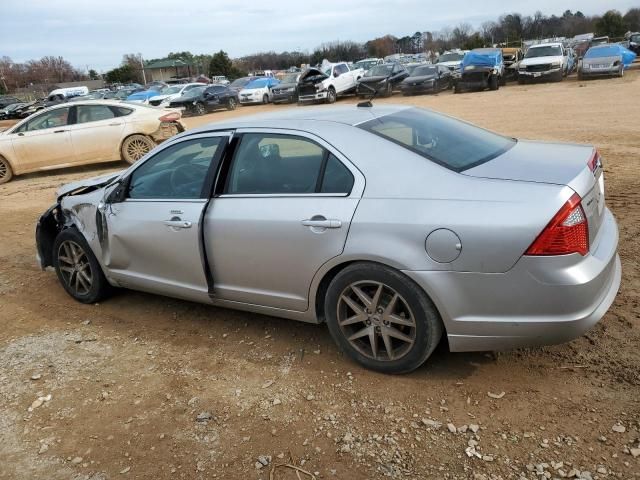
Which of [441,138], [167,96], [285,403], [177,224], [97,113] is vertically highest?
[167,96]

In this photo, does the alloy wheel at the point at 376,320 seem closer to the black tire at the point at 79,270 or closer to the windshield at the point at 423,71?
the black tire at the point at 79,270

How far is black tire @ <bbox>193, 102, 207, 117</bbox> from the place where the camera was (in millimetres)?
28969

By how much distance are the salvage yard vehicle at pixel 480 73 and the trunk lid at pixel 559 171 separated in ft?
80.4

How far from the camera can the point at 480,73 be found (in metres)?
26.3

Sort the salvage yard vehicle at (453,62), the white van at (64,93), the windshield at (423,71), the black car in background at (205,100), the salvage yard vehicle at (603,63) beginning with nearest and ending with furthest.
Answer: the salvage yard vehicle at (603,63)
the windshield at (423,71)
the black car in background at (205,100)
the salvage yard vehicle at (453,62)
the white van at (64,93)

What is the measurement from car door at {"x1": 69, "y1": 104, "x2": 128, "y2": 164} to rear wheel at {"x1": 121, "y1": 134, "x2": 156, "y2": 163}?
0.53ft

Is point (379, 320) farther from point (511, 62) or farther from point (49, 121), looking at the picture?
point (511, 62)

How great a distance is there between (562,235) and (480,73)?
25.6 metres

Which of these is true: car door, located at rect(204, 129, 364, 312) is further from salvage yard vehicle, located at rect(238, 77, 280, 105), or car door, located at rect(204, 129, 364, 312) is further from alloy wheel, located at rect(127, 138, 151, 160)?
salvage yard vehicle, located at rect(238, 77, 280, 105)

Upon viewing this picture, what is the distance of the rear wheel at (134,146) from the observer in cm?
1231

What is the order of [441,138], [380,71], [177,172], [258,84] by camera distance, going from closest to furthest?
[441,138]
[177,172]
[380,71]
[258,84]

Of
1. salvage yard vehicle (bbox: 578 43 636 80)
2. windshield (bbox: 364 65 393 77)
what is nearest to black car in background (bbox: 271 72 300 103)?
windshield (bbox: 364 65 393 77)

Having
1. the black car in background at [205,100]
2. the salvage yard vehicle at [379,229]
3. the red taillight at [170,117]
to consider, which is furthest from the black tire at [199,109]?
the salvage yard vehicle at [379,229]

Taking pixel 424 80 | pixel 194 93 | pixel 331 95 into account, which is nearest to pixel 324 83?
pixel 331 95
